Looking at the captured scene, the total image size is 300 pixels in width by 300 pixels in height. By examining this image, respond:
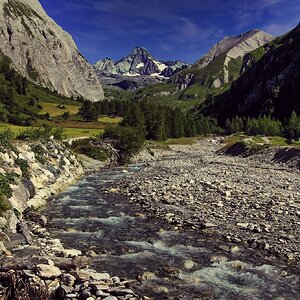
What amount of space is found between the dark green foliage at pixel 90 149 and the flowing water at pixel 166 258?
42.3 metres

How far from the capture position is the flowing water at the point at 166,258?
Result: 17125 millimetres

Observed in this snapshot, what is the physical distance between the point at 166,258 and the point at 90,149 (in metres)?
57.0

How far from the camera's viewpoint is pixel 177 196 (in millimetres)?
36188

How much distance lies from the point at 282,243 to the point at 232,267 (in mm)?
4689

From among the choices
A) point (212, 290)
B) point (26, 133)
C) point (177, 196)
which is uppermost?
point (26, 133)

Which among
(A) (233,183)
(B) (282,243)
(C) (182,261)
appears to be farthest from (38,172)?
(B) (282,243)

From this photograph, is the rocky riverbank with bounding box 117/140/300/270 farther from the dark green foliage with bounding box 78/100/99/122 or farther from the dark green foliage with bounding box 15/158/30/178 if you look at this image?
the dark green foliage with bounding box 78/100/99/122

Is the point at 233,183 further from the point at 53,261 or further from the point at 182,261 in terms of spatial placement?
the point at 53,261

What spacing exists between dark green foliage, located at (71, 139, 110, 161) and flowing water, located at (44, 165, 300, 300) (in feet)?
139

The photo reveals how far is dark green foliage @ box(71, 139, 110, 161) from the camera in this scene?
74869 mm

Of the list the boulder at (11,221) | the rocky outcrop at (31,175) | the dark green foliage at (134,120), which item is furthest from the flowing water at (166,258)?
the dark green foliage at (134,120)

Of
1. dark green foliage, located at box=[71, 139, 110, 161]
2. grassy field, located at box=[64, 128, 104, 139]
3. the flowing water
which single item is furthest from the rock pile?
grassy field, located at box=[64, 128, 104, 139]

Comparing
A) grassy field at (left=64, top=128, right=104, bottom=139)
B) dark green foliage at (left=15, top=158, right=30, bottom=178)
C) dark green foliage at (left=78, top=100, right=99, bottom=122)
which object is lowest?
dark green foliage at (left=15, top=158, right=30, bottom=178)

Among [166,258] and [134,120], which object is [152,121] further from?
[166,258]
